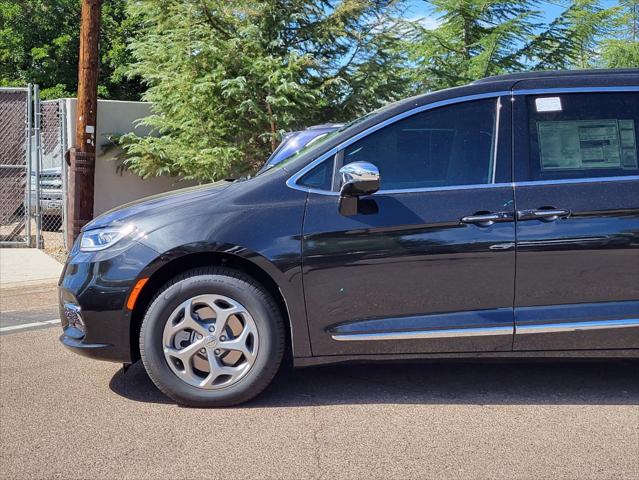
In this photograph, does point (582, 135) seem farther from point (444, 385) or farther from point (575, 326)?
point (444, 385)

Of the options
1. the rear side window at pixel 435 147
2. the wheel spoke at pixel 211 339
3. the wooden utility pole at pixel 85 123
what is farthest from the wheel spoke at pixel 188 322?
the wooden utility pole at pixel 85 123

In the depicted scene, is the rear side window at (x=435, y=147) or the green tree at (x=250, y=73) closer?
the rear side window at (x=435, y=147)

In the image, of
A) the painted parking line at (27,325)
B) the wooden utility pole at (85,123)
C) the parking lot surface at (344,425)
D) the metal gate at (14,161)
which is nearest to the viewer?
the parking lot surface at (344,425)

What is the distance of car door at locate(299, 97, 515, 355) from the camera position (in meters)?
4.07

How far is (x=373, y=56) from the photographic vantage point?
12.4m

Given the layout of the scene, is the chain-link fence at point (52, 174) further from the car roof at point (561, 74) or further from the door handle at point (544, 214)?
the door handle at point (544, 214)

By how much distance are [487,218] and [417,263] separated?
18.6 inches

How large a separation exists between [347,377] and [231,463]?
148 centimetres

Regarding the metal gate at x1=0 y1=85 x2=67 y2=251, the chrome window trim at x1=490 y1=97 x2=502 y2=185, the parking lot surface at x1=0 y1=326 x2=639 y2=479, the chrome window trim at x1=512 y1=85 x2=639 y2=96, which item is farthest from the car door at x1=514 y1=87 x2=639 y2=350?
the metal gate at x1=0 y1=85 x2=67 y2=251

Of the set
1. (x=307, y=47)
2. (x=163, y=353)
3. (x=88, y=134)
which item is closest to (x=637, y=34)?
(x=307, y=47)

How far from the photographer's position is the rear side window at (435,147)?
4.22 m

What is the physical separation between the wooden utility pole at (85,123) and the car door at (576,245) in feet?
22.8

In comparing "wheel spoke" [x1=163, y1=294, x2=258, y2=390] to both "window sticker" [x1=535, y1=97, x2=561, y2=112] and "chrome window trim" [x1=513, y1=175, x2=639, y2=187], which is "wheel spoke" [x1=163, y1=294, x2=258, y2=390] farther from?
"window sticker" [x1=535, y1=97, x2=561, y2=112]

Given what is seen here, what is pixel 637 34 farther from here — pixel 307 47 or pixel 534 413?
pixel 534 413
